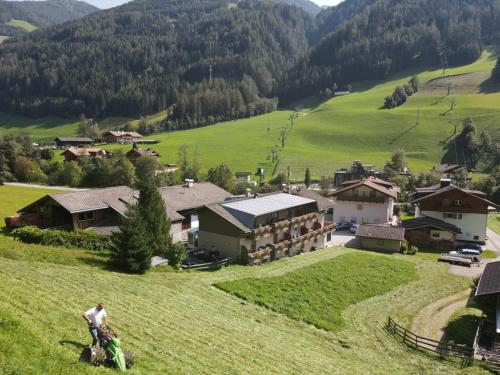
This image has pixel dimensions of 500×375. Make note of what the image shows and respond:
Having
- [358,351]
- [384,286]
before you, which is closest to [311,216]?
[384,286]

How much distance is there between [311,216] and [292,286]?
726 inches

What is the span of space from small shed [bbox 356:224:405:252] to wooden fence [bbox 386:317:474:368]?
Answer: 2641 cm

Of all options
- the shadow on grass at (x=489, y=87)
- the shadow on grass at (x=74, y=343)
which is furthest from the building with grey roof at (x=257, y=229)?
the shadow on grass at (x=489, y=87)

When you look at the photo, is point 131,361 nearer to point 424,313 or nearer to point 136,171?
point 424,313

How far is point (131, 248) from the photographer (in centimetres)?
3241

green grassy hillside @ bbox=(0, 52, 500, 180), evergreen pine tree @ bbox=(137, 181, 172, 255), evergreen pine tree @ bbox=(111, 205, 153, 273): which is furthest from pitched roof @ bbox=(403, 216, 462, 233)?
green grassy hillside @ bbox=(0, 52, 500, 180)

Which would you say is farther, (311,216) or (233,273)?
(311,216)

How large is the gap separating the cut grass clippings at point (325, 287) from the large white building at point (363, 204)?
67.2 ft

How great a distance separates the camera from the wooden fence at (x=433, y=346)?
87.1 feet

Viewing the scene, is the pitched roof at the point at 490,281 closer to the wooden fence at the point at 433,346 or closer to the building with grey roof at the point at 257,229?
the wooden fence at the point at 433,346

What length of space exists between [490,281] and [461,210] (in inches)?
1287

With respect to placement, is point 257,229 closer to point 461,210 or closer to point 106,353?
point 106,353

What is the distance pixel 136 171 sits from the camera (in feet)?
339

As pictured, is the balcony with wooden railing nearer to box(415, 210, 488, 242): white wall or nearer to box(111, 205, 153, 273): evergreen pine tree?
box(415, 210, 488, 242): white wall
